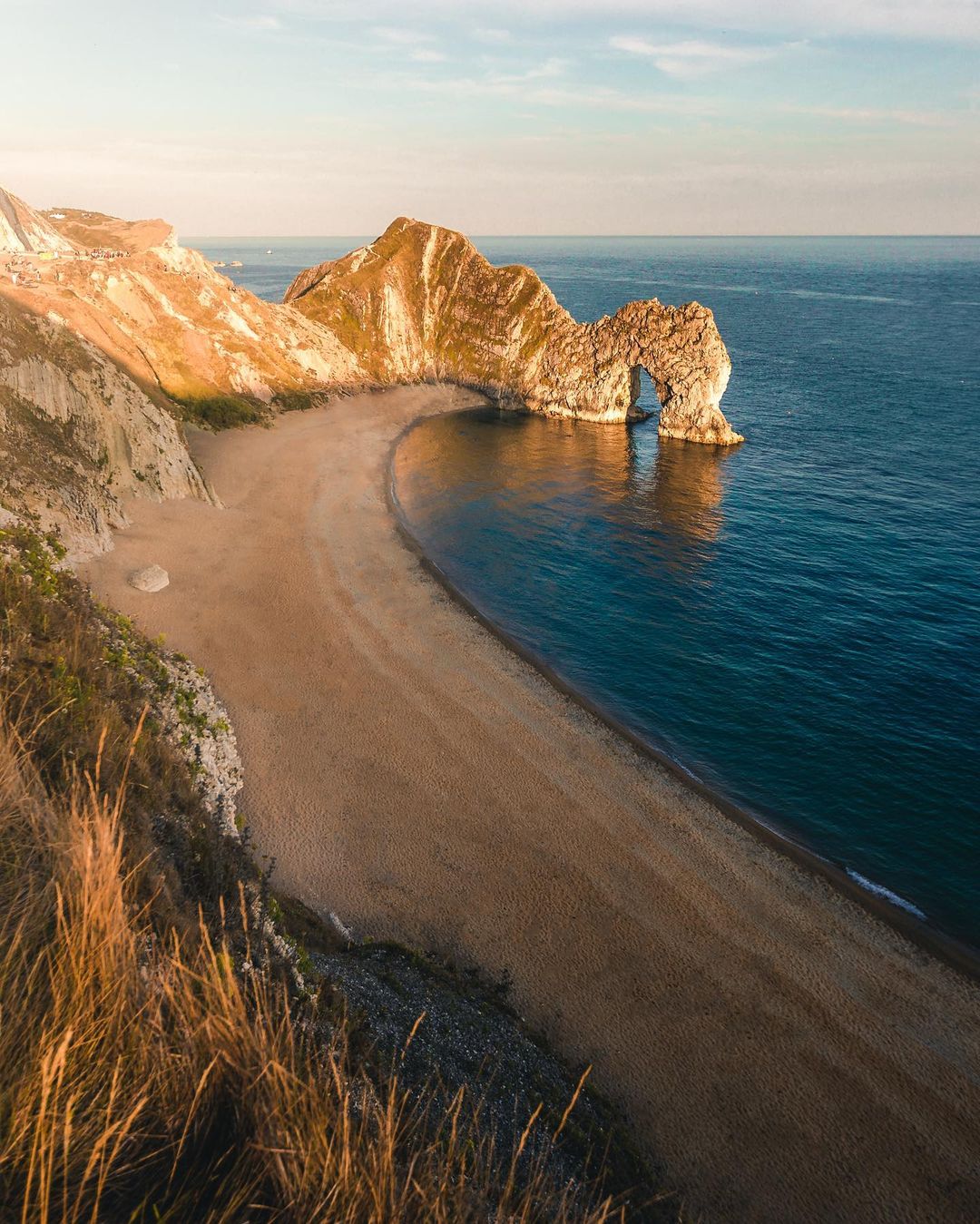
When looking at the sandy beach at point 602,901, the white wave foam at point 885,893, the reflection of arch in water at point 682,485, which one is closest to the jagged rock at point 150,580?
the sandy beach at point 602,901

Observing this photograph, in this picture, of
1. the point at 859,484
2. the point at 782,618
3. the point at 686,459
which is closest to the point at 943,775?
the point at 782,618

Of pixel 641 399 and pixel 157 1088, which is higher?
pixel 641 399

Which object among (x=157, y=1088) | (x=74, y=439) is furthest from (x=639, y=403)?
(x=157, y=1088)

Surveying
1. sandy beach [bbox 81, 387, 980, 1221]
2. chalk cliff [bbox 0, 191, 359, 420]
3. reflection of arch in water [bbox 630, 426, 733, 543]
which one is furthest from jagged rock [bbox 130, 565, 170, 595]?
reflection of arch in water [bbox 630, 426, 733, 543]

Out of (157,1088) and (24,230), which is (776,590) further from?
(24,230)

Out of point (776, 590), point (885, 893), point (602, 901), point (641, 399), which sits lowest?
point (885, 893)

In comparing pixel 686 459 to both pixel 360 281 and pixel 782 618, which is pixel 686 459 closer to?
pixel 782 618
